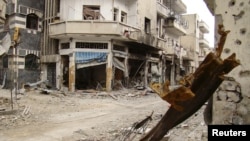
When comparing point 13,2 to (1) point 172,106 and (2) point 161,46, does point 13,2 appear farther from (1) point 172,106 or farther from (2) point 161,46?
(1) point 172,106

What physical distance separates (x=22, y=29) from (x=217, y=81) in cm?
2175

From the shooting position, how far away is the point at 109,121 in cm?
1069

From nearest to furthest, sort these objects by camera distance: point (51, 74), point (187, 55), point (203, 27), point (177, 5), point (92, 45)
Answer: point (92, 45), point (51, 74), point (177, 5), point (187, 55), point (203, 27)

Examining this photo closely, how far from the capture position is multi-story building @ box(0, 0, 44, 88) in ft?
71.9

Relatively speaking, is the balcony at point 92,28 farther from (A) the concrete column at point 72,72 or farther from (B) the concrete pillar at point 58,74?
(B) the concrete pillar at point 58,74

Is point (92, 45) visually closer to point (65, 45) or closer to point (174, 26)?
point (65, 45)

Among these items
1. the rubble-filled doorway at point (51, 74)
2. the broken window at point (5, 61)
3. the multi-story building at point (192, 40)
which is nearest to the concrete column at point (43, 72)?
the rubble-filled doorway at point (51, 74)

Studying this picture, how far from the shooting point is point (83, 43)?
21.4 meters

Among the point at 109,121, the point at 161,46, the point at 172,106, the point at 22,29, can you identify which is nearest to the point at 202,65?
the point at 172,106

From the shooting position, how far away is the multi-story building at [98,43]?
2080 centimetres

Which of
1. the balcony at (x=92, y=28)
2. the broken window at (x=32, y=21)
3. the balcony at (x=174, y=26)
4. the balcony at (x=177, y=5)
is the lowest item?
the balcony at (x=92, y=28)

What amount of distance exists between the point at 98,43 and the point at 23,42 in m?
5.70

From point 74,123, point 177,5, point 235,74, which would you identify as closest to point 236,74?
point 235,74

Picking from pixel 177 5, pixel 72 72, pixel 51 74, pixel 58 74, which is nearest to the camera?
pixel 72 72
